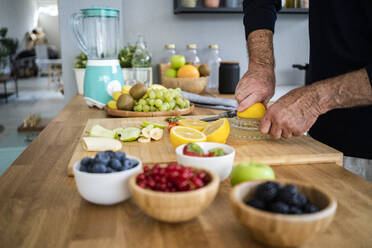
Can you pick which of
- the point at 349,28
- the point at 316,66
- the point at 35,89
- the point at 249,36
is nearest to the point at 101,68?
the point at 249,36

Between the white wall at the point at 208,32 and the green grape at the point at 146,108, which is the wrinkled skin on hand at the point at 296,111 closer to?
the green grape at the point at 146,108

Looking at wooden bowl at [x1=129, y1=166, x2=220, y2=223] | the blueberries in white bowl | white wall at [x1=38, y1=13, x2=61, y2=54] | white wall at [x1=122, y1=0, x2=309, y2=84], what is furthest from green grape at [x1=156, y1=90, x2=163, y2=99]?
white wall at [x1=38, y1=13, x2=61, y2=54]

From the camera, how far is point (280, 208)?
1.75 ft

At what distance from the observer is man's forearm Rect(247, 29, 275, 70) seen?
138cm

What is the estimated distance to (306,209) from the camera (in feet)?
1.79

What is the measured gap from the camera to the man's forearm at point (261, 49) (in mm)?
1379

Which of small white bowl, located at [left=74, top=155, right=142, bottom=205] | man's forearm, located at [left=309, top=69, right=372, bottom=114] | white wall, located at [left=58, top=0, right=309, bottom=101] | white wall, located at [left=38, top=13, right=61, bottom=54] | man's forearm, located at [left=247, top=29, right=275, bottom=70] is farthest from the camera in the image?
white wall, located at [left=38, top=13, right=61, bottom=54]

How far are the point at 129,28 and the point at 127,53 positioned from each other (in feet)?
1.94

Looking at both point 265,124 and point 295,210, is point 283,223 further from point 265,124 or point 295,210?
point 265,124

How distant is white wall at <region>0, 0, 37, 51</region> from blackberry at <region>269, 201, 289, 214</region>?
45.2 feet

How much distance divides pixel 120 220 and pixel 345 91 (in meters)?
0.72

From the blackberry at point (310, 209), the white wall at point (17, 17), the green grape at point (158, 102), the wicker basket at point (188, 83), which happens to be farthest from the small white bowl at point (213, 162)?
the white wall at point (17, 17)

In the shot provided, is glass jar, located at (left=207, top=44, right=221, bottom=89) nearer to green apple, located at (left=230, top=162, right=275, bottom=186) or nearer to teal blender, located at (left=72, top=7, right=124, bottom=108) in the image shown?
teal blender, located at (left=72, top=7, right=124, bottom=108)

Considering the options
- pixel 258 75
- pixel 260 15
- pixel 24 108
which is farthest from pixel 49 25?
pixel 258 75
